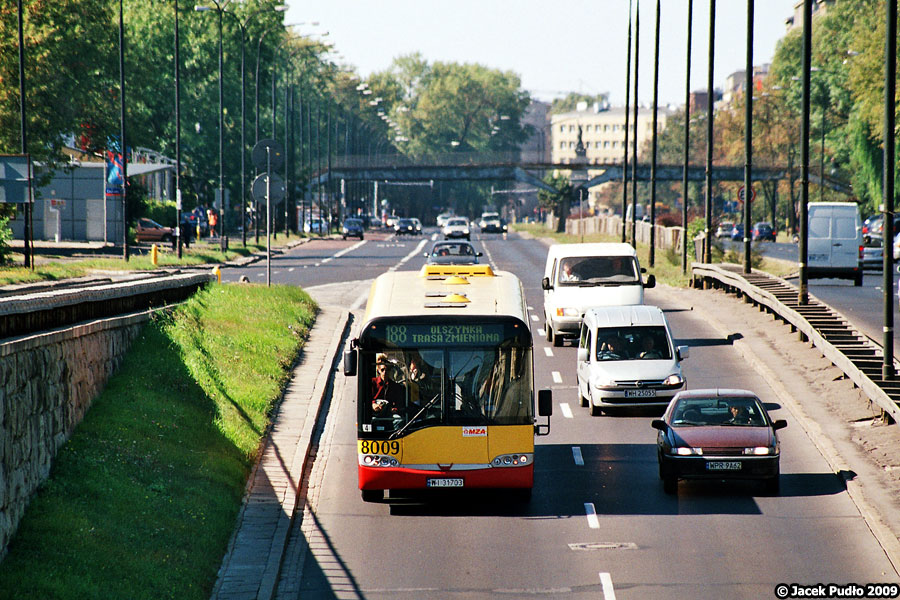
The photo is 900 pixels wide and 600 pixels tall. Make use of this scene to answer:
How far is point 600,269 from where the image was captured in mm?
31281

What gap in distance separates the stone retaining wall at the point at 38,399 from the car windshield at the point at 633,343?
9.10m

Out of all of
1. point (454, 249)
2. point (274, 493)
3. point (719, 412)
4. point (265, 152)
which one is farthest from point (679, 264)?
point (274, 493)

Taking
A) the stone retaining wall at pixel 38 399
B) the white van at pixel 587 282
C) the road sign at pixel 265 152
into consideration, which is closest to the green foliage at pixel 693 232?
the road sign at pixel 265 152

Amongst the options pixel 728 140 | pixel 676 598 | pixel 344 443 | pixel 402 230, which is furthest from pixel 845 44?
pixel 676 598

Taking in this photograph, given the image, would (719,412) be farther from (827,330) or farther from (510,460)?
(827,330)

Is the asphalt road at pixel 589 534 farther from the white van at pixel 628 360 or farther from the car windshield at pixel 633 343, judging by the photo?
the car windshield at pixel 633 343

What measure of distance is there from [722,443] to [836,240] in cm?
3083

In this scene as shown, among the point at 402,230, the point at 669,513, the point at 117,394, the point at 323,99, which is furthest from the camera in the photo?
the point at 323,99

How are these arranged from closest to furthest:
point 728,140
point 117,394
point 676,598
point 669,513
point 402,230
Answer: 1. point 676,598
2. point 669,513
3. point 117,394
4. point 402,230
5. point 728,140

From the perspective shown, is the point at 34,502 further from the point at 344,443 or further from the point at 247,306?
the point at 247,306

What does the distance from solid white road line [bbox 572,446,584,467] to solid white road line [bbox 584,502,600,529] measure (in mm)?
2374

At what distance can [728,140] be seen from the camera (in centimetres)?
14062

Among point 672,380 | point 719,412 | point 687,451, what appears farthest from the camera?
point 672,380

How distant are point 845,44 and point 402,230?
140 feet
